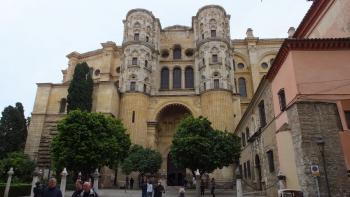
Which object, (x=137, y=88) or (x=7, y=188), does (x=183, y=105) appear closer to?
(x=137, y=88)

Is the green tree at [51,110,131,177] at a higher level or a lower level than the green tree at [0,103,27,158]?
lower

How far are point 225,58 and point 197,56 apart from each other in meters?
3.75

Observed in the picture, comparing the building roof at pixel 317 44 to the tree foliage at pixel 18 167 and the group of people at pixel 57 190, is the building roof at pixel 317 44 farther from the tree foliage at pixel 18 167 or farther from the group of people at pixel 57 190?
the tree foliage at pixel 18 167

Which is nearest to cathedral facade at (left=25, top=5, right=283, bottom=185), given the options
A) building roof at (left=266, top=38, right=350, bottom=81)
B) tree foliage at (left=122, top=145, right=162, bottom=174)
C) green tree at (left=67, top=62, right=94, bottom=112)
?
green tree at (left=67, top=62, right=94, bottom=112)

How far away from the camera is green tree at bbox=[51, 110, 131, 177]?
17281 millimetres

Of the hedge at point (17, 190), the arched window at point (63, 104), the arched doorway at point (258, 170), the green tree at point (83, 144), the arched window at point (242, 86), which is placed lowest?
the hedge at point (17, 190)

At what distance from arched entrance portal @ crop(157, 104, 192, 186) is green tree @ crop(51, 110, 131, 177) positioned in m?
13.2

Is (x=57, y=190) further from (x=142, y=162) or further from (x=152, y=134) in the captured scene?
(x=152, y=134)

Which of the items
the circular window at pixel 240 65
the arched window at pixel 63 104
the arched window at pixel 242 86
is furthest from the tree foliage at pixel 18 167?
the circular window at pixel 240 65

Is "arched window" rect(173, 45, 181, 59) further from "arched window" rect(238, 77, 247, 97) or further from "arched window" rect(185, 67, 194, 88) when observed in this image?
"arched window" rect(238, 77, 247, 97)

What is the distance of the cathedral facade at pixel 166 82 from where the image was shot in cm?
3006

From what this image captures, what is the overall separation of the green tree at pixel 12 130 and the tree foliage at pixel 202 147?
61.3 ft

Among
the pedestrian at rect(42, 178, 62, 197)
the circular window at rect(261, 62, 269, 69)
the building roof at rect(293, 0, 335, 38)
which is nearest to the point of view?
the pedestrian at rect(42, 178, 62, 197)

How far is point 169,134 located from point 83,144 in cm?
1687
